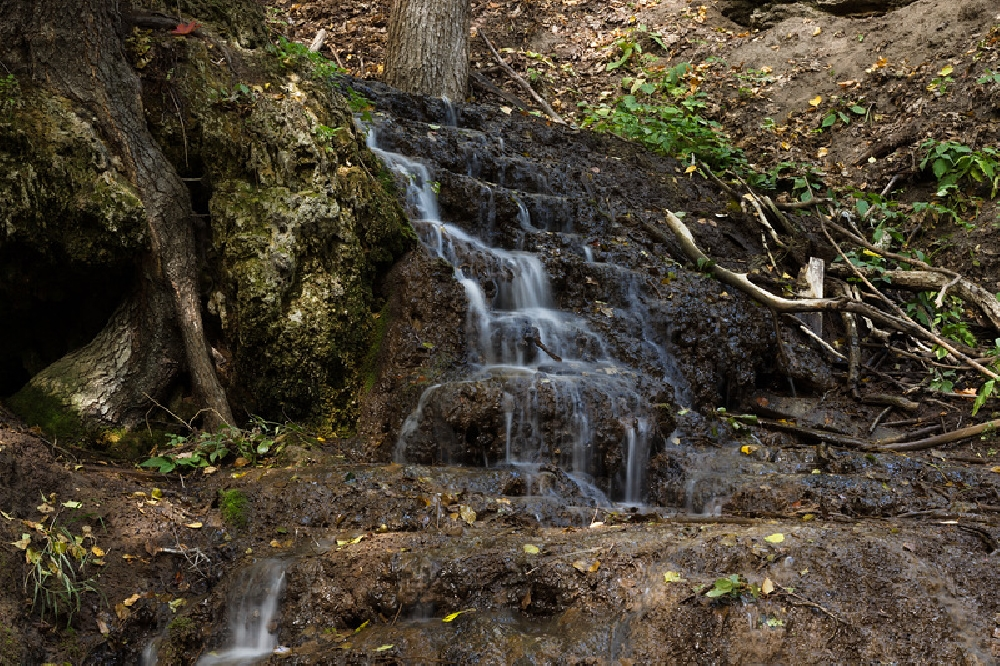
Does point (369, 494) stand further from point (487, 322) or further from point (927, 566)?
point (927, 566)

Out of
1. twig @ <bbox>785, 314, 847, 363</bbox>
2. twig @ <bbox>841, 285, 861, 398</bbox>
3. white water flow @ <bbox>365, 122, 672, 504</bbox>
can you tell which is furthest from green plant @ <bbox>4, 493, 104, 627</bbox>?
twig @ <bbox>785, 314, 847, 363</bbox>

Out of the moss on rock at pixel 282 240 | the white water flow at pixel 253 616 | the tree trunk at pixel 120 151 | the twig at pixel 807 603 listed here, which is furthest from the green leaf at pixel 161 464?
the twig at pixel 807 603

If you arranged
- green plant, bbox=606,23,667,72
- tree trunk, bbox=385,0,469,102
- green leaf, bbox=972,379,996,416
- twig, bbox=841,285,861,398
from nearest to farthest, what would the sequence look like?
green leaf, bbox=972,379,996,416 → twig, bbox=841,285,861,398 → tree trunk, bbox=385,0,469,102 → green plant, bbox=606,23,667,72

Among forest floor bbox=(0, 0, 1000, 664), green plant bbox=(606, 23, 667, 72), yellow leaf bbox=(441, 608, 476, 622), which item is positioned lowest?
yellow leaf bbox=(441, 608, 476, 622)

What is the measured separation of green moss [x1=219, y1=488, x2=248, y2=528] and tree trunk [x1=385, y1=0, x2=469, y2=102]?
24.4 feet

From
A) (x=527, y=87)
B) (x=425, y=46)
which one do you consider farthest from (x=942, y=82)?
(x=425, y=46)

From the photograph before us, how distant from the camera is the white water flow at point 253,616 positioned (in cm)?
332

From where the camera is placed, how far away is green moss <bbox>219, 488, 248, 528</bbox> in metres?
4.05

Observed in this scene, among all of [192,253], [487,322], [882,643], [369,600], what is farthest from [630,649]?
[192,253]

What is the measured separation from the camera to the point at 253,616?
3.46 m

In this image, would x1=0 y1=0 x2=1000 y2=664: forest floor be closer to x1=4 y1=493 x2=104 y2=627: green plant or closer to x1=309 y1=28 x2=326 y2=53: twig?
x1=4 y1=493 x2=104 y2=627: green plant

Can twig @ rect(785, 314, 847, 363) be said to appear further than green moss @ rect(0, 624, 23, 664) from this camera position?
Yes

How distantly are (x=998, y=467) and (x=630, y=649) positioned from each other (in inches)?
149

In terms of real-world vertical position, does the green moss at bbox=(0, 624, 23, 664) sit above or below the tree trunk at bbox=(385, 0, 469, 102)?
below
